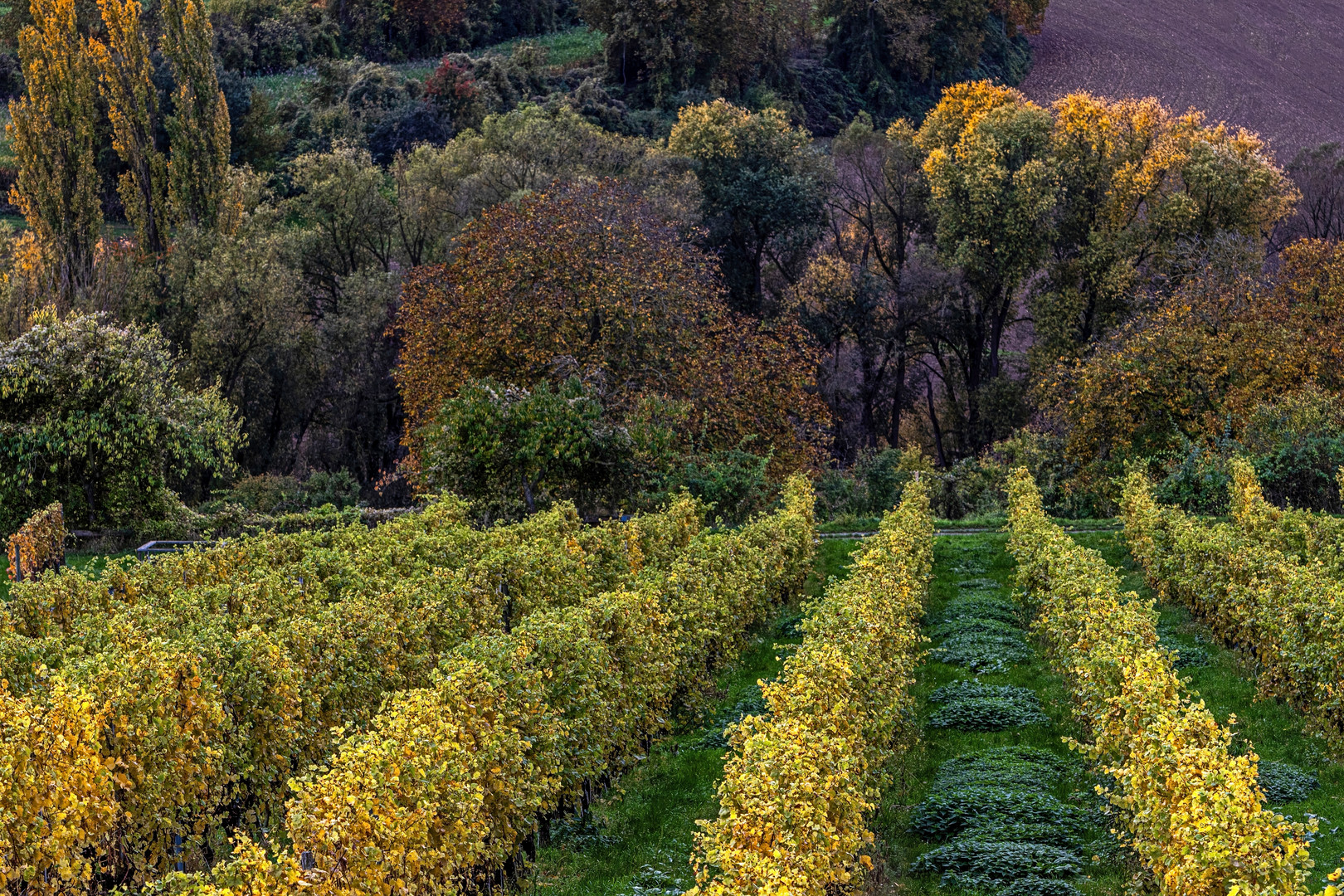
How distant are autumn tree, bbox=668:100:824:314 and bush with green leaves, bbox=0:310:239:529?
986 inches

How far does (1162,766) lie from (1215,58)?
3055 inches

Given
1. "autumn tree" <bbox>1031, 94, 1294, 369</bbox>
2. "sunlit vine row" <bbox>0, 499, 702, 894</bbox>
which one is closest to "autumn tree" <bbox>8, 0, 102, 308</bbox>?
"sunlit vine row" <bbox>0, 499, 702, 894</bbox>

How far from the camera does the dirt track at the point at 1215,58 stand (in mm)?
68812

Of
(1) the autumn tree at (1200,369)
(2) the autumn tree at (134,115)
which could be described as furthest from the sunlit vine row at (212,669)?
(2) the autumn tree at (134,115)

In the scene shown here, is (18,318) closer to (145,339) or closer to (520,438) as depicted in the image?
(145,339)

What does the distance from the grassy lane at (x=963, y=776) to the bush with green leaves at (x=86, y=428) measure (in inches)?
639

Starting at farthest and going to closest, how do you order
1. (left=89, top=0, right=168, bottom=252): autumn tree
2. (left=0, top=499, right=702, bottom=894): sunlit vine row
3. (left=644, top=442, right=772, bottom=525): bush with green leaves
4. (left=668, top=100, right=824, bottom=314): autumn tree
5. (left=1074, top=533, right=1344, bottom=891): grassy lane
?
(left=668, top=100, right=824, bottom=314): autumn tree → (left=89, top=0, right=168, bottom=252): autumn tree → (left=644, top=442, right=772, bottom=525): bush with green leaves → (left=1074, top=533, right=1344, bottom=891): grassy lane → (left=0, top=499, right=702, bottom=894): sunlit vine row

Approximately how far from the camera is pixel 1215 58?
7694 centimetres

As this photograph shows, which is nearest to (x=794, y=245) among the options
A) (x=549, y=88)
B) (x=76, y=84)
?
(x=549, y=88)

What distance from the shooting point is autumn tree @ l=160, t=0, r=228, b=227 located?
38.2m

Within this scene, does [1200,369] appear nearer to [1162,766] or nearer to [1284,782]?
[1284,782]

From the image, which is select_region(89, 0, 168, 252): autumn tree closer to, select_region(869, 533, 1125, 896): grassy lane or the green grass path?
the green grass path

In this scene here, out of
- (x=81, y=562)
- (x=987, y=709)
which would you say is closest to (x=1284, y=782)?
(x=987, y=709)

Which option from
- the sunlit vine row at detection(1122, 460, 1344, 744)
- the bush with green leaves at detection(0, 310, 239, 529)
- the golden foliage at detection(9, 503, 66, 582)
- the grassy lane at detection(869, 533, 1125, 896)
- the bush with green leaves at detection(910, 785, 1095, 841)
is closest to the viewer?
the grassy lane at detection(869, 533, 1125, 896)
